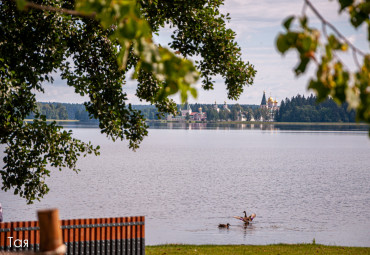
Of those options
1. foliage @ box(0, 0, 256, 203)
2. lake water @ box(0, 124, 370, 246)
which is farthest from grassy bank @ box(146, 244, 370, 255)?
lake water @ box(0, 124, 370, 246)

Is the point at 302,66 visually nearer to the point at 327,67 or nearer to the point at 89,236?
the point at 327,67

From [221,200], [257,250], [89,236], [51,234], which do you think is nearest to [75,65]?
[89,236]

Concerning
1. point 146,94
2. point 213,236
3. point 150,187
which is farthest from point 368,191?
point 146,94

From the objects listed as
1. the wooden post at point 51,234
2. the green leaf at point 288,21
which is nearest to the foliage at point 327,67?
the green leaf at point 288,21

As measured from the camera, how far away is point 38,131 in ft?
45.3

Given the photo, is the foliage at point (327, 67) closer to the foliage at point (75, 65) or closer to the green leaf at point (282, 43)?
the green leaf at point (282, 43)

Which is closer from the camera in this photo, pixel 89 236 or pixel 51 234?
pixel 51 234

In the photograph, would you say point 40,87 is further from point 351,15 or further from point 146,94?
point 351,15

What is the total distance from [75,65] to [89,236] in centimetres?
515

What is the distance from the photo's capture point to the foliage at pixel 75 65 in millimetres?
13461

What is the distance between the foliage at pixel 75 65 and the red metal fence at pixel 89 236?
100 inches

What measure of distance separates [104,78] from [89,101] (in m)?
0.76

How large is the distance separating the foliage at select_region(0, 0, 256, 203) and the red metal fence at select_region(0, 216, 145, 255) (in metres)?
Result: 2.54

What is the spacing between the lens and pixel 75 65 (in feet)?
49.8
